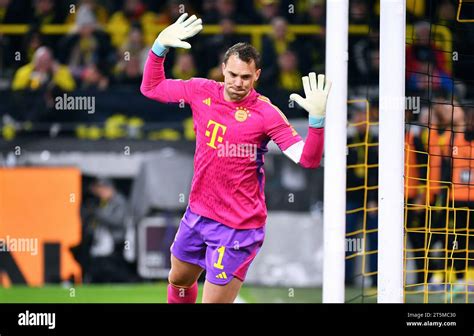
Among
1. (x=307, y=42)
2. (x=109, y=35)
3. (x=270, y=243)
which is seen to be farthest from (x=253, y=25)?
(x=270, y=243)

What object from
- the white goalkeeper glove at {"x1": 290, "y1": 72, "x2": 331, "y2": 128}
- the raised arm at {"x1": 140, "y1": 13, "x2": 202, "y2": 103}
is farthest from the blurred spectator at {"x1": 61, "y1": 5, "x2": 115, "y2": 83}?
the white goalkeeper glove at {"x1": 290, "y1": 72, "x2": 331, "y2": 128}

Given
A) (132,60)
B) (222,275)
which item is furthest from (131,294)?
(222,275)

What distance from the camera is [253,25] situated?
12.8 meters

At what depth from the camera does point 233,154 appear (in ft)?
21.6

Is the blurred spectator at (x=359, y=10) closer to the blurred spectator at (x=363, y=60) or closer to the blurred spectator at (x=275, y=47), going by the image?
the blurred spectator at (x=363, y=60)

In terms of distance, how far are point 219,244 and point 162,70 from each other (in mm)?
1155

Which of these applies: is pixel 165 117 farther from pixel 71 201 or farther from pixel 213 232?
pixel 213 232

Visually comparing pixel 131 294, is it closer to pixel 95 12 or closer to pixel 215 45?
pixel 215 45

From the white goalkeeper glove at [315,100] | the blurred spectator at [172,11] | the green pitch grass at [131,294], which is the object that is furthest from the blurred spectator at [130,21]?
the white goalkeeper glove at [315,100]

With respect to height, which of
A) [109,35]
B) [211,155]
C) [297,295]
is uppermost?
[109,35]

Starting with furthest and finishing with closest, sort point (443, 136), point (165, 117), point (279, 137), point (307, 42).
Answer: point (307, 42)
point (165, 117)
point (443, 136)
point (279, 137)

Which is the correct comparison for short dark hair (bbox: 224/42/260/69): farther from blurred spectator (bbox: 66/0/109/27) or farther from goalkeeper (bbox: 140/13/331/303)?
blurred spectator (bbox: 66/0/109/27)

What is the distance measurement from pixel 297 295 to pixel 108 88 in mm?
2945

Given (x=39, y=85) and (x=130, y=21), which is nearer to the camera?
(x=39, y=85)
